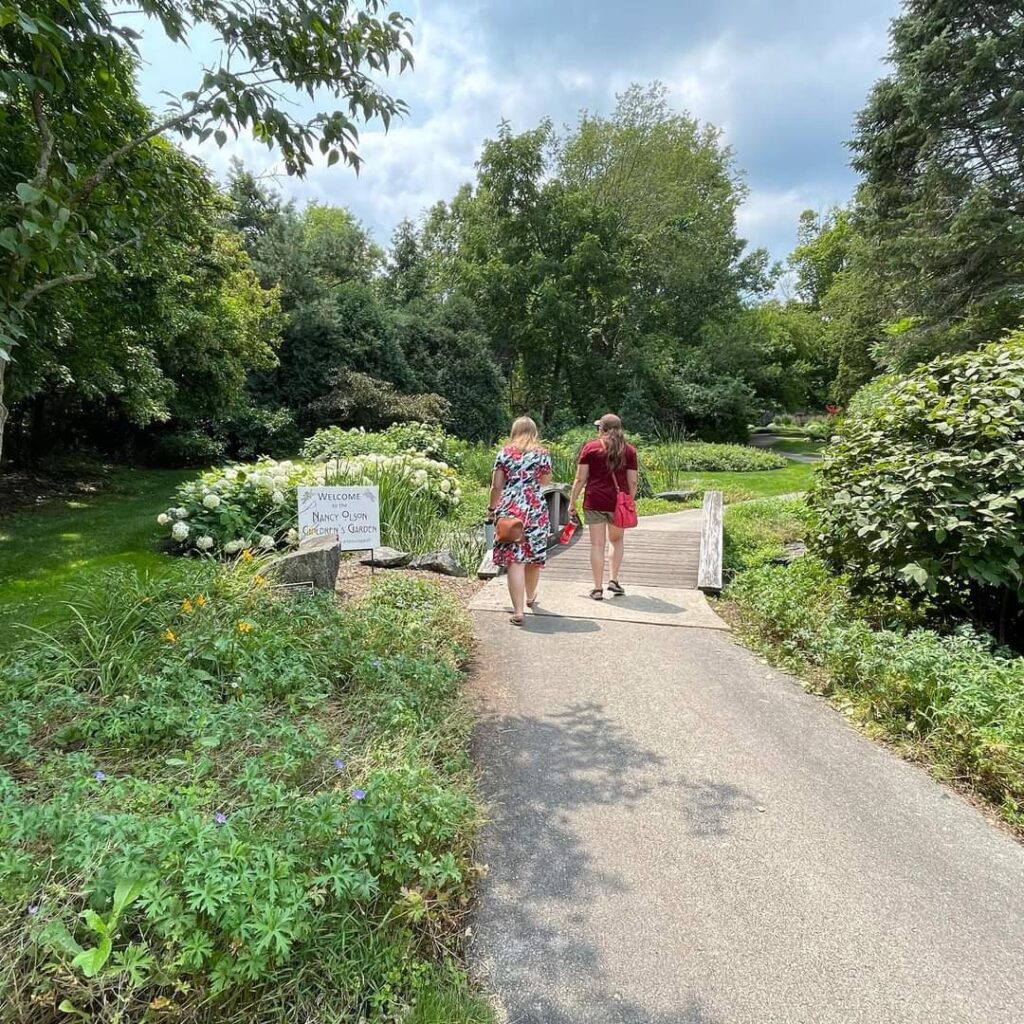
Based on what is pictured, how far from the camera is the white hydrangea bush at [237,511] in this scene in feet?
18.6

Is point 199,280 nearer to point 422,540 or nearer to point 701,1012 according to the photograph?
point 422,540

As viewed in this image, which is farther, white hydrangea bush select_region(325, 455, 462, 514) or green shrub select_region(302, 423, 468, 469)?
green shrub select_region(302, 423, 468, 469)

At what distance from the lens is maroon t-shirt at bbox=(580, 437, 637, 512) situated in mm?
5383

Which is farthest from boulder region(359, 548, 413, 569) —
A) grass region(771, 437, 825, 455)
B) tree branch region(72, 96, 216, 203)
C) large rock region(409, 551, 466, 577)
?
grass region(771, 437, 825, 455)

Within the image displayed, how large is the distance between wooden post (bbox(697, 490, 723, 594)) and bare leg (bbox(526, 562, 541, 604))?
6.32 feet

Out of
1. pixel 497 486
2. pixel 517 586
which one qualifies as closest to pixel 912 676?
pixel 517 586

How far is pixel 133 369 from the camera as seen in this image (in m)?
8.66

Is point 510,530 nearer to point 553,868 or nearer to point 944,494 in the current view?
point 553,868

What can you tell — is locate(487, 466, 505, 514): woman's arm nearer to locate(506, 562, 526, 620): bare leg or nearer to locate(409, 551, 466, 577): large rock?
locate(506, 562, 526, 620): bare leg

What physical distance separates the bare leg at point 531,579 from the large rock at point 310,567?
5.16ft

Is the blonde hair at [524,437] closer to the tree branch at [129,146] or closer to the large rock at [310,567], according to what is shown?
the large rock at [310,567]

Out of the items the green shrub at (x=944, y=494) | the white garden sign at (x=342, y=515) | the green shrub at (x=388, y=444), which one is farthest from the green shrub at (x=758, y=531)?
the green shrub at (x=388, y=444)

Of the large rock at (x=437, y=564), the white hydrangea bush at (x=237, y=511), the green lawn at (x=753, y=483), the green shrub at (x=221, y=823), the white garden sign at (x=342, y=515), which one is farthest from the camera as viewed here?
the green lawn at (x=753, y=483)

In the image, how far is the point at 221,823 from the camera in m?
1.69
